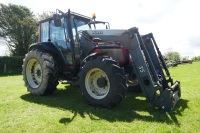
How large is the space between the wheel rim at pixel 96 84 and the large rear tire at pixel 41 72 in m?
1.53

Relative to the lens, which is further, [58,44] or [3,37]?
[3,37]

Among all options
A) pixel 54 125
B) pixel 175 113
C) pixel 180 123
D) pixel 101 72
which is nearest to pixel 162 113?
pixel 175 113

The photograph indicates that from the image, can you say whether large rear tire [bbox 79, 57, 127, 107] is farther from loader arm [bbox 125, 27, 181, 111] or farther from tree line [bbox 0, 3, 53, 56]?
tree line [bbox 0, 3, 53, 56]

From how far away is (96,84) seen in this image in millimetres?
5461

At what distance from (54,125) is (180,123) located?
2386 millimetres

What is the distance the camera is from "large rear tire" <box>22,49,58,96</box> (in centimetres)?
638

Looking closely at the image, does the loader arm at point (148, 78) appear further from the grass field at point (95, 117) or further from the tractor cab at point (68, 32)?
the tractor cab at point (68, 32)

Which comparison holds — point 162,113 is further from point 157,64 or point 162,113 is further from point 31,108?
point 31,108

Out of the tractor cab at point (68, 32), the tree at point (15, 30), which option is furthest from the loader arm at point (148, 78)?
the tree at point (15, 30)

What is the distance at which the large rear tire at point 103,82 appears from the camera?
4730 millimetres

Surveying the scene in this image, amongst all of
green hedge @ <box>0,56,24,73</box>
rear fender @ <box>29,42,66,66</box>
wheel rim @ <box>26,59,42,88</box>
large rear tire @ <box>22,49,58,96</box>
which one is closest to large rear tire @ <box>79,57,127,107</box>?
large rear tire @ <box>22,49,58,96</box>

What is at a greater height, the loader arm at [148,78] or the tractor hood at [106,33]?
the tractor hood at [106,33]

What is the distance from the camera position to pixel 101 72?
536 cm

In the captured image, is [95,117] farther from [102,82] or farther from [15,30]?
[15,30]
